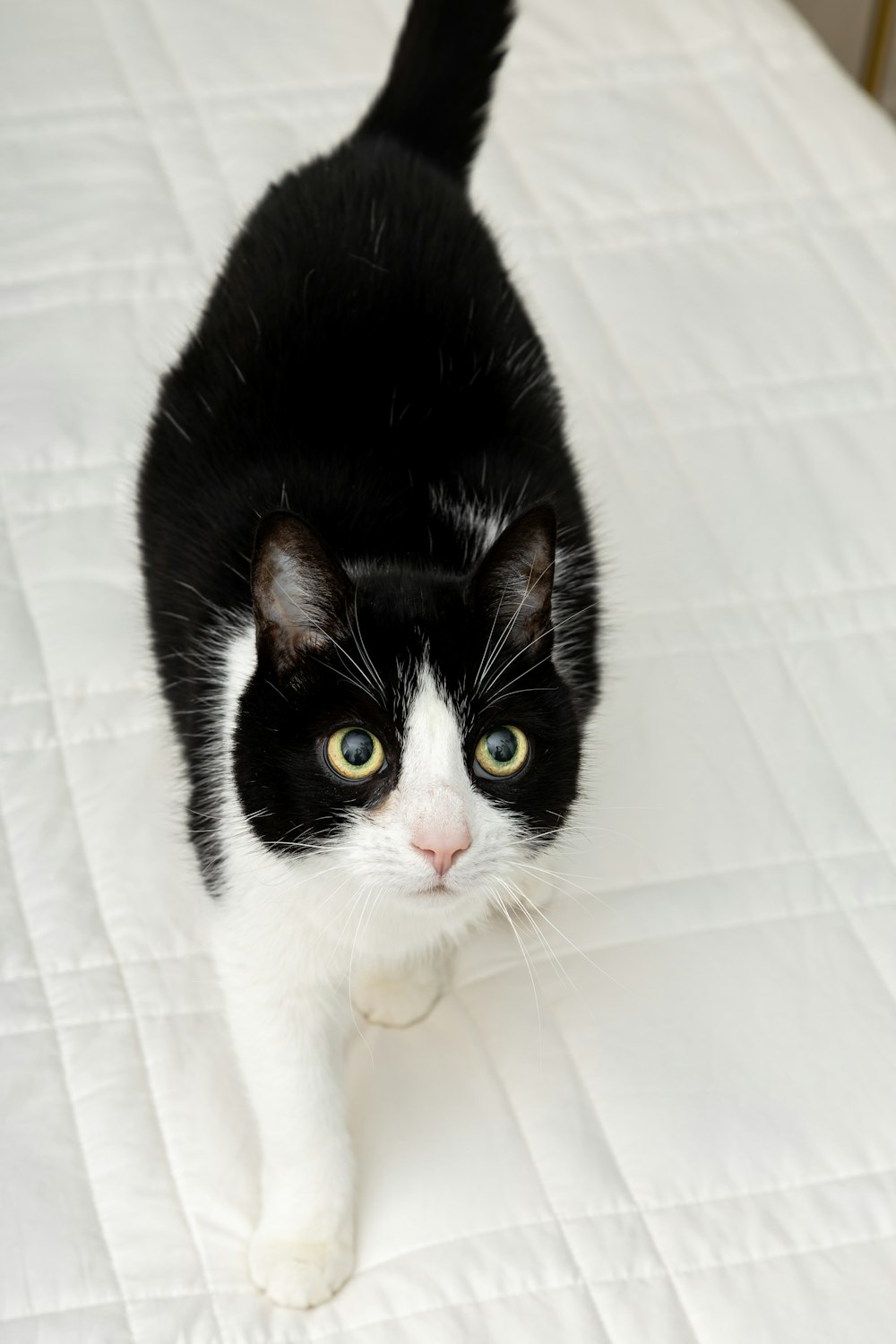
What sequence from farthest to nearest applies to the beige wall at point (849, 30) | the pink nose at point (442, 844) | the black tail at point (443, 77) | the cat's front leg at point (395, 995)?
the beige wall at point (849, 30) < the black tail at point (443, 77) < the cat's front leg at point (395, 995) < the pink nose at point (442, 844)

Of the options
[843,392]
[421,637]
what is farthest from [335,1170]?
[843,392]

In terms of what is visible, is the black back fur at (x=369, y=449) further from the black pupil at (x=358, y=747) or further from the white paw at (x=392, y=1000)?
the white paw at (x=392, y=1000)

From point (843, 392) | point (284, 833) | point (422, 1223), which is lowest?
point (422, 1223)

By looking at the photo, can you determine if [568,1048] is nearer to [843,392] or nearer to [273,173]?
[843,392]

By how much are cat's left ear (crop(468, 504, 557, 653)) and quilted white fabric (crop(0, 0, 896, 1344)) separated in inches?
10.7

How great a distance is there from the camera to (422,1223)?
3.43 feet

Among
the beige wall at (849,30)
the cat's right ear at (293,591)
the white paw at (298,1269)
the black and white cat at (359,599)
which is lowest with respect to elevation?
the white paw at (298,1269)

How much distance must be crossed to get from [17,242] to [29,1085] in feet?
3.12

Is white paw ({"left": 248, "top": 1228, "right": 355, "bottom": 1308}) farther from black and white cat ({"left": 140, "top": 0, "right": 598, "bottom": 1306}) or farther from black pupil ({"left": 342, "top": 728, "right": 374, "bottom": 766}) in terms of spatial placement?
black pupil ({"left": 342, "top": 728, "right": 374, "bottom": 766})

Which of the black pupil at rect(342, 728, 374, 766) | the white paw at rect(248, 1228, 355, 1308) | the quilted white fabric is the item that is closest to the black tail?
the quilted white fabric

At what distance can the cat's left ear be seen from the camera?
914 millimetres

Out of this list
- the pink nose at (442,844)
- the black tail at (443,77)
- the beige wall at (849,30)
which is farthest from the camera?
the beige wall at (849,30)

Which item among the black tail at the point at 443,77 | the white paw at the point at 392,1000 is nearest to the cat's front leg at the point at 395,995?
the white paw at the point at 392,1000

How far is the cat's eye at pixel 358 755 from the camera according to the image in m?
0.90
